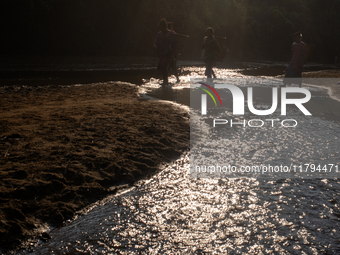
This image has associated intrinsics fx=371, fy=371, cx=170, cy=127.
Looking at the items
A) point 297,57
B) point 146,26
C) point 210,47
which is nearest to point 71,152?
point 210,47

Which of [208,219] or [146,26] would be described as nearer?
[208,219]

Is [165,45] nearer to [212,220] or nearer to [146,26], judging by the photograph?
[212,220]

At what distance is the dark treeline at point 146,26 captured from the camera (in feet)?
80.9

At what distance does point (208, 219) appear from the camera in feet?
11.8

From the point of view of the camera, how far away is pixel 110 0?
92.5ft

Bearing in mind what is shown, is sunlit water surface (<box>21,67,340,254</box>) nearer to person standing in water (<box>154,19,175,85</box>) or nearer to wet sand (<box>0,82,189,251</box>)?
wet sand (<box>0,82,189,251</box>)

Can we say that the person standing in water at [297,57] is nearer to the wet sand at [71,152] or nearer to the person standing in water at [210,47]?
the person standing in water at [210,47]

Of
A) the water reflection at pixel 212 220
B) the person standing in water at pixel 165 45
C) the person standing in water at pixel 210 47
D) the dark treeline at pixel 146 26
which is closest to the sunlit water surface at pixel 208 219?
the water reflection at pixel 212 220

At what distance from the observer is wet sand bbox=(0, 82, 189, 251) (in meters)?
3.69

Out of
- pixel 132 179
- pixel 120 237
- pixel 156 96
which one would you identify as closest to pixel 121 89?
pixel 156 96

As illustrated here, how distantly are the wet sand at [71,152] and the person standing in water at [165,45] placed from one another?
4.61 meters

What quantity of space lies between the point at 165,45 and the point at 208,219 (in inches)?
400

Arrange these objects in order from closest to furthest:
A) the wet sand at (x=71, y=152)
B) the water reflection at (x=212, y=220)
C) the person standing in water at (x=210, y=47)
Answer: the water reflection at (x=212, y=220) < the wet sand at (x=71, y=152) < the person standing in water at (x=210, y=47)

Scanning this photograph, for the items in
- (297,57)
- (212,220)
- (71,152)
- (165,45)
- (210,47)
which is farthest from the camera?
(210,47)
